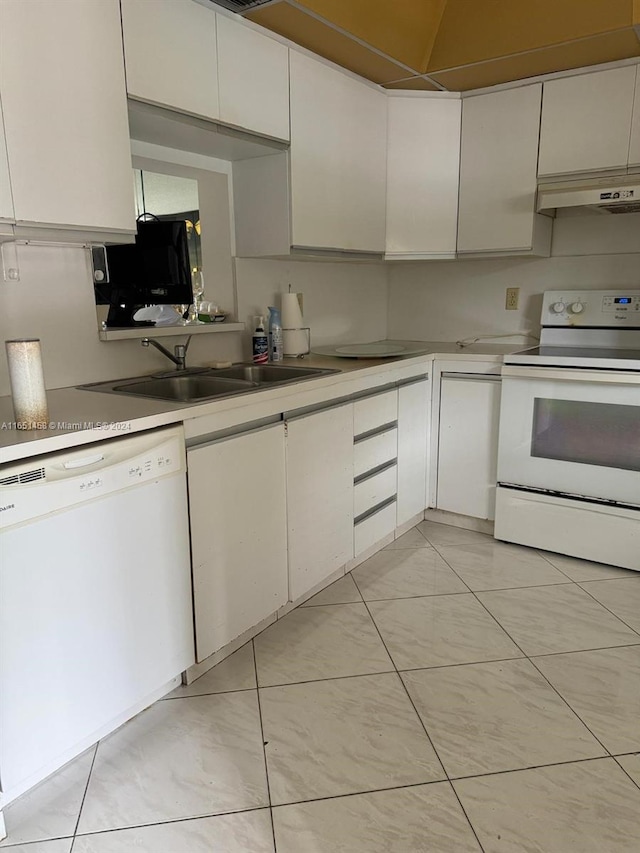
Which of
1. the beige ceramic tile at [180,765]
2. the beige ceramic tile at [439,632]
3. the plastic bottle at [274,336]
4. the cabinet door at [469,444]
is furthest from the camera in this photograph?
the cabinet door at [469,444]

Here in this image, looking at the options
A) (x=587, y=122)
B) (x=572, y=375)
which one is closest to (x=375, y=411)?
(x=572, y=375)

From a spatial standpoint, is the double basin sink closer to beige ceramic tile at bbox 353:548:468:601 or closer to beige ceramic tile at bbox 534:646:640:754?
beige ceramic tile at bbox 353:548:468:601

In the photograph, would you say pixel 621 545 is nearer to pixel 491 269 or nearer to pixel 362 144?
pixel 491 269

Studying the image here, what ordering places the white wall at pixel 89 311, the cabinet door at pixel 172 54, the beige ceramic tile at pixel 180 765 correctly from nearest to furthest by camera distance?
the beige ceramic tile at pixel 180 765 < the cabinet door at pixel 172 54 < the white wall at pixel 89 311

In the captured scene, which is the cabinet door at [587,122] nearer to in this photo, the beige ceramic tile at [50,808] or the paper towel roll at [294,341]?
the paper towel roll at [294,341]

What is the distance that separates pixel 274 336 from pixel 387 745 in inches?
66.5

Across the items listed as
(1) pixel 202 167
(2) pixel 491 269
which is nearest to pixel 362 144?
(1) pixel 202 167

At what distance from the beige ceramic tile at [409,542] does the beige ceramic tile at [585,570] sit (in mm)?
551

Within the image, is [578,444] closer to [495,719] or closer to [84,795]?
[495,719]

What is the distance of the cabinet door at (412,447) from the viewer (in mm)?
2705

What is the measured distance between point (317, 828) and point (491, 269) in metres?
2.72

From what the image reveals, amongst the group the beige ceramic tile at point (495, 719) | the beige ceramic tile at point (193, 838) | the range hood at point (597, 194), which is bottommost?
the beige ceramic tile at point (193, 838)

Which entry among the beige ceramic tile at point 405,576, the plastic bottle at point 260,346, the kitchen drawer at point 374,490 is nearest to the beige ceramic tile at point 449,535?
the beige ceramic tile at point 405,576

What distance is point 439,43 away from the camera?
8.43 ft
